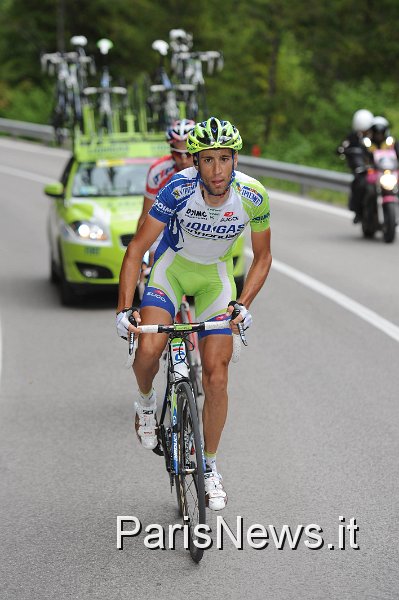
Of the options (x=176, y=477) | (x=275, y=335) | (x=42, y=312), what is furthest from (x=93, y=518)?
(x=42, y=312)

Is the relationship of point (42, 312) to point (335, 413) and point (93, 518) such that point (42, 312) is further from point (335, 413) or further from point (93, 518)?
point (93, 518)

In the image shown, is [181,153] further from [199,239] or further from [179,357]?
[179,357]

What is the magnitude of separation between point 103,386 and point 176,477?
3609mm

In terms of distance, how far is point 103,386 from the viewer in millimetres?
10195

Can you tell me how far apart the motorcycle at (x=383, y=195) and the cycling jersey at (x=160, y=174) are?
8.46 meters

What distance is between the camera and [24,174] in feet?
103

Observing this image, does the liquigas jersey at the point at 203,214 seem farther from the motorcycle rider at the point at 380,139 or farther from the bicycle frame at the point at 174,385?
the motorcycle rider at the point at 380,139

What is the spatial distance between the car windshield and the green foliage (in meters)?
22.4

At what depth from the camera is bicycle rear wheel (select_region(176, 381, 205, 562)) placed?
5.99 meters

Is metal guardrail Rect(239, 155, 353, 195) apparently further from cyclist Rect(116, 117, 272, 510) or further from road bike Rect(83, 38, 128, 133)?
cyclist Rect(116, 117, 272, 510)

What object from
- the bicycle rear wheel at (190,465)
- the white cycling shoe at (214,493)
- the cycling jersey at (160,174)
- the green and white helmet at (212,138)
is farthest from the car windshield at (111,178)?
the white cycling shoe at (214,493)

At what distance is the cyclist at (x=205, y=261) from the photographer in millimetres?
6469

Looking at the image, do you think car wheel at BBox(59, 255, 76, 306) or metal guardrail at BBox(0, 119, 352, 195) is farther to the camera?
metal guardrail at BBox(0, 119, 352, 195)

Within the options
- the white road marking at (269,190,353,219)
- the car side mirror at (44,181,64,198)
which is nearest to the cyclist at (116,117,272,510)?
the car side mirror at (44,181,64,198)
